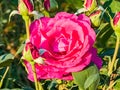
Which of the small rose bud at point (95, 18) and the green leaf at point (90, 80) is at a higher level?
the small rose bud at point (95, 18)

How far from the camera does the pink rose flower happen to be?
2.72ft

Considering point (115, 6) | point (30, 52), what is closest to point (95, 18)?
point (30, 52)

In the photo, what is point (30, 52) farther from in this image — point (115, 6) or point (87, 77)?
point (115, 6)

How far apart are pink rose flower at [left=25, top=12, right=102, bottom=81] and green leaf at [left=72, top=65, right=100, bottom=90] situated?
0.05ft

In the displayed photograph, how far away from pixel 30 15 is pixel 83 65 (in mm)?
142

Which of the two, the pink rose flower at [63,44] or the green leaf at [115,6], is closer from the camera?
the pink rose flower at [63,44]

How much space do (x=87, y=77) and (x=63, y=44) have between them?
0.25 feet

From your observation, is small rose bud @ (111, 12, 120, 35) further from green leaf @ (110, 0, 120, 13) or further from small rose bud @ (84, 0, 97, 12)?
green leaf @ (110, 0, 120, 13)

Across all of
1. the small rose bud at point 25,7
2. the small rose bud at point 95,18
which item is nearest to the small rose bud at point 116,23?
the small rose bud at point 95,18

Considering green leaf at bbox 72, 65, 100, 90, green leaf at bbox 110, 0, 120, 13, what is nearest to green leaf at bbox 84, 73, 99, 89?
green leaf at bbox 72, 65, 100, 90

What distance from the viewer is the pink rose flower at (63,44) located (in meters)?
0.83

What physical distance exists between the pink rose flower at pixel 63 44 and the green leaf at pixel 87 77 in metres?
0.02

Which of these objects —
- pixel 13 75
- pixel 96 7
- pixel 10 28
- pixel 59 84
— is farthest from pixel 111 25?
pixel 10 28

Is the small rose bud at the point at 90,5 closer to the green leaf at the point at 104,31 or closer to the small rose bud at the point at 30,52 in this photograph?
the green leaf at the point at 104,31
